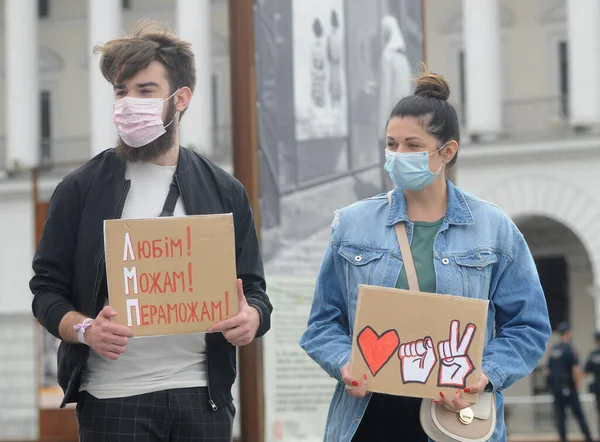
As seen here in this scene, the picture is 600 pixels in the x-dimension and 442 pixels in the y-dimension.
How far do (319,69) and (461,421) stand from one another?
3.38 metres

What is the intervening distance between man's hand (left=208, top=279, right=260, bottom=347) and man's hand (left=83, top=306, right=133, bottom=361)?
254 mm

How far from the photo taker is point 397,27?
25.3 feet

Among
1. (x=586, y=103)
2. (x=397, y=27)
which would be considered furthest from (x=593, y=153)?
(x=397, y=27)

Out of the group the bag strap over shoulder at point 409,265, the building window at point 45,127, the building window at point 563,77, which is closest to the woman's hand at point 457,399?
the bag strap over shoulder at point 409,265

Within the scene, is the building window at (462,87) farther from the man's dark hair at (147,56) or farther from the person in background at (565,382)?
the man's dark hair at (147,56)

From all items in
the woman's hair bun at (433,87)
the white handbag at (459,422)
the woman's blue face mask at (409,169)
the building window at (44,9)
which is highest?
the building window at (44,9)

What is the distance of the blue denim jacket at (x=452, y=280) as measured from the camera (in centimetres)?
389

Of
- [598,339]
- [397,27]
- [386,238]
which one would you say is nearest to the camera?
[386,238]

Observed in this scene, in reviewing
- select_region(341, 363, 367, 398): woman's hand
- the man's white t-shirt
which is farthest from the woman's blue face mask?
the man's white t-shirt

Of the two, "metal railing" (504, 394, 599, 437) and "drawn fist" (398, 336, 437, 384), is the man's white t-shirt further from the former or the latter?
"metal railing" (504, 394, 599, 437)

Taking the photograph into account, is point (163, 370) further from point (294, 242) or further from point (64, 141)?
point (64, 141)

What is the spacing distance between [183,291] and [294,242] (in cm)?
291

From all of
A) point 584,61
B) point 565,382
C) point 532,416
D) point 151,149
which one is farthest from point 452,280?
point 584,61

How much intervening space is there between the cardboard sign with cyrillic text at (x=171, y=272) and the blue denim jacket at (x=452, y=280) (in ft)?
1.09
